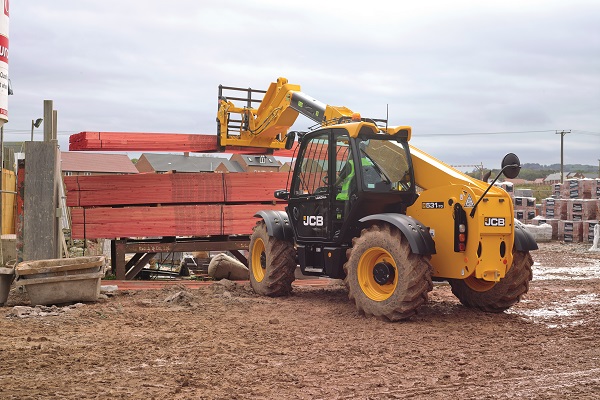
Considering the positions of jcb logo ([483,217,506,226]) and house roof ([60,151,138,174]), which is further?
house roof ([60,151,138,174])

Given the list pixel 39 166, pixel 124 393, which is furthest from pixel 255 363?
pixel 39 166

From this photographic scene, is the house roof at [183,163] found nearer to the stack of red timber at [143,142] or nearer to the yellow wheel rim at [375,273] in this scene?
the stack of red timber at [143,142]

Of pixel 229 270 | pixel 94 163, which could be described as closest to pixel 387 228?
pixel 229 270

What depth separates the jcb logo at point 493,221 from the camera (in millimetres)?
8234

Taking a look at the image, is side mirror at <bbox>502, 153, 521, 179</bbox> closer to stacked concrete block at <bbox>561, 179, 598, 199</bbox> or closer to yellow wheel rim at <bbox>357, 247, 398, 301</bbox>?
yellow wheel rim at <bbox>357, 247, 398, 301</bbox>

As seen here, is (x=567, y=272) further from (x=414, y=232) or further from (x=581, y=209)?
(x=581, y=209)

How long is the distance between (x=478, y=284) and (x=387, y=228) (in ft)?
5.09

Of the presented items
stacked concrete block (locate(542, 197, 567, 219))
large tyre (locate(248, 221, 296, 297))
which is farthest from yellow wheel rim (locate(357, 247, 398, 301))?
stacked concrete block (locate(542, 197, 567, 219))

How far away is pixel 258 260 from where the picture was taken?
Answer: 1137cm

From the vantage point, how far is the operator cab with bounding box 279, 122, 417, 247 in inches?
363

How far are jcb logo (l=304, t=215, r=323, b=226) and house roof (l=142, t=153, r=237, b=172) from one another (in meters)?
47.5

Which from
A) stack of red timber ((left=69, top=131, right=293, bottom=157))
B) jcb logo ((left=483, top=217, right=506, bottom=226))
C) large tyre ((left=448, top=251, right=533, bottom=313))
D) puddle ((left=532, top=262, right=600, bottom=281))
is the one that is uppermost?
stack of red timber ((left=69, top=131, right=293, bottom=157))

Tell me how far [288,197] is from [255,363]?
15.6ft

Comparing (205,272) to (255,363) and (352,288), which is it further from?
(255,363)
